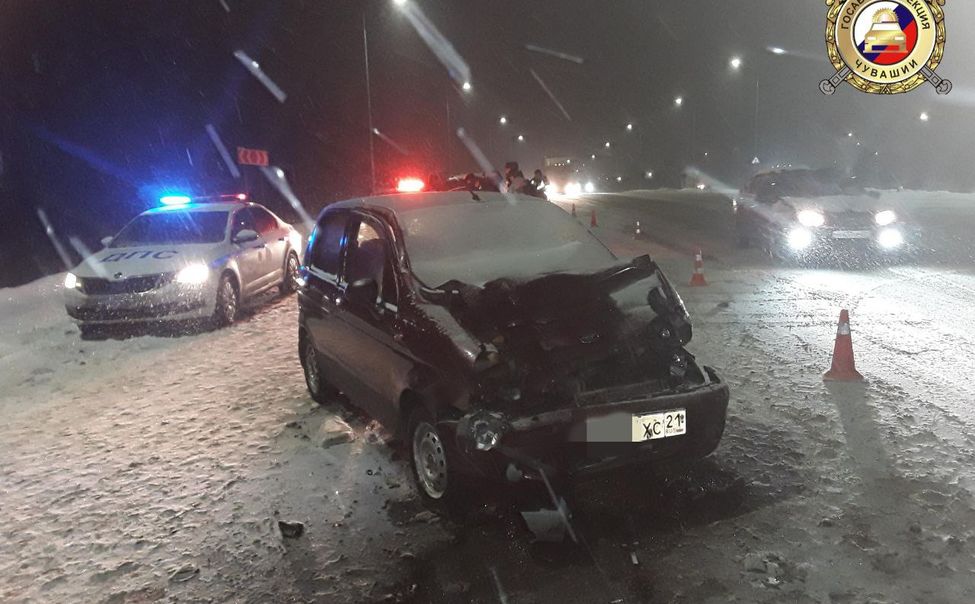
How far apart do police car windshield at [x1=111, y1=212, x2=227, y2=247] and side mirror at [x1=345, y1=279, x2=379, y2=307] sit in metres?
5.74

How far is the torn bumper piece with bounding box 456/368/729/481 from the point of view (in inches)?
141

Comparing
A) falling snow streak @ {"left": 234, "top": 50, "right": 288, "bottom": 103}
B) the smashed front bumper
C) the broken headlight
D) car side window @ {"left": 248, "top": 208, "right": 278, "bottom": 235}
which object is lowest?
the smashed front bumper

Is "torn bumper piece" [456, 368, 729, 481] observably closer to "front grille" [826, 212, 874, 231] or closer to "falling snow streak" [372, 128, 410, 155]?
"front grille" [826, 212, 874, 231]

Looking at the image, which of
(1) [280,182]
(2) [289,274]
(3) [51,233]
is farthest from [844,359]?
(1) [280,182]

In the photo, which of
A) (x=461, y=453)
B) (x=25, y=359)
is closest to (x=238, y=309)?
(x=25, y=359)

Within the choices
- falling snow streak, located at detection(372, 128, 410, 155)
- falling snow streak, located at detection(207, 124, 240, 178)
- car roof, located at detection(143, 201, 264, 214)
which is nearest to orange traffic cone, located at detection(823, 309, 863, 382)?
car roof, located at detection(143, 201, 264, 214)

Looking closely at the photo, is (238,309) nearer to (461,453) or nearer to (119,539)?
(119,539)

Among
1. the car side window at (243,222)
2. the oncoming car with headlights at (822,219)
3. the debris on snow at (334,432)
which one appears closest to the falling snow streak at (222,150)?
the car side window at (243,222)

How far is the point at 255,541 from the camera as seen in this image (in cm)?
388

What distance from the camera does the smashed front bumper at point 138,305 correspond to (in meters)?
8.68

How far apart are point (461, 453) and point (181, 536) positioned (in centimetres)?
168

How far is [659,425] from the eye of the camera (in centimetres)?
→ 388

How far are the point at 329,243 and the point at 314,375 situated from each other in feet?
3.91

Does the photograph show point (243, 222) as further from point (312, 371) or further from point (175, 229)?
point (312, 371)
